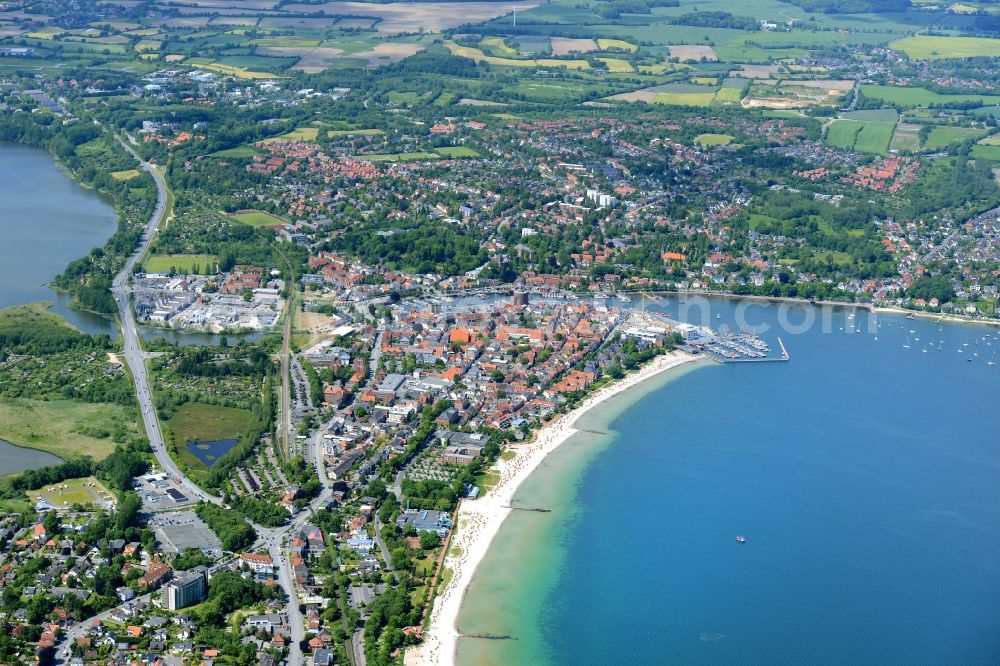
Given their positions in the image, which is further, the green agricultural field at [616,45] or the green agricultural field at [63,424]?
the green agricultural field at [616,45]

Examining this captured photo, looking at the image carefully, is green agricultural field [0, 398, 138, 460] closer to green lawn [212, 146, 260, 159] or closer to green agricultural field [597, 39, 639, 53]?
green lawn [212, 146, 260, 159]

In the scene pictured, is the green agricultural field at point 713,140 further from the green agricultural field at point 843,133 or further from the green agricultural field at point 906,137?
the green agricultural field at point 906,137

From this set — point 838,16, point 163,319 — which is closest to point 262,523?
point 163,319

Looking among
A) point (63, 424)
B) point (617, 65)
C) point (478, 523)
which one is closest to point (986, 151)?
point (617, 65)

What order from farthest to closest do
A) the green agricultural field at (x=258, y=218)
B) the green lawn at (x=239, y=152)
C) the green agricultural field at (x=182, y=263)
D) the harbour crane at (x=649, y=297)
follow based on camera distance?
the green lawn at (x=239, y=152), the green agricultural field at (x=258, y=218), the green agricultural field at (x=182, y=263), the harbour crane at (x=649, y=297)

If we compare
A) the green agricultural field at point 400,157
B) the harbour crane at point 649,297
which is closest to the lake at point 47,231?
the green agricultural field at point 400,157

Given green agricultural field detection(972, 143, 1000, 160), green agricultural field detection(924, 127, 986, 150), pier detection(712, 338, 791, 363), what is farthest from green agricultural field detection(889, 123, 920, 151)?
pier detection(712, 338, 791, 363)
